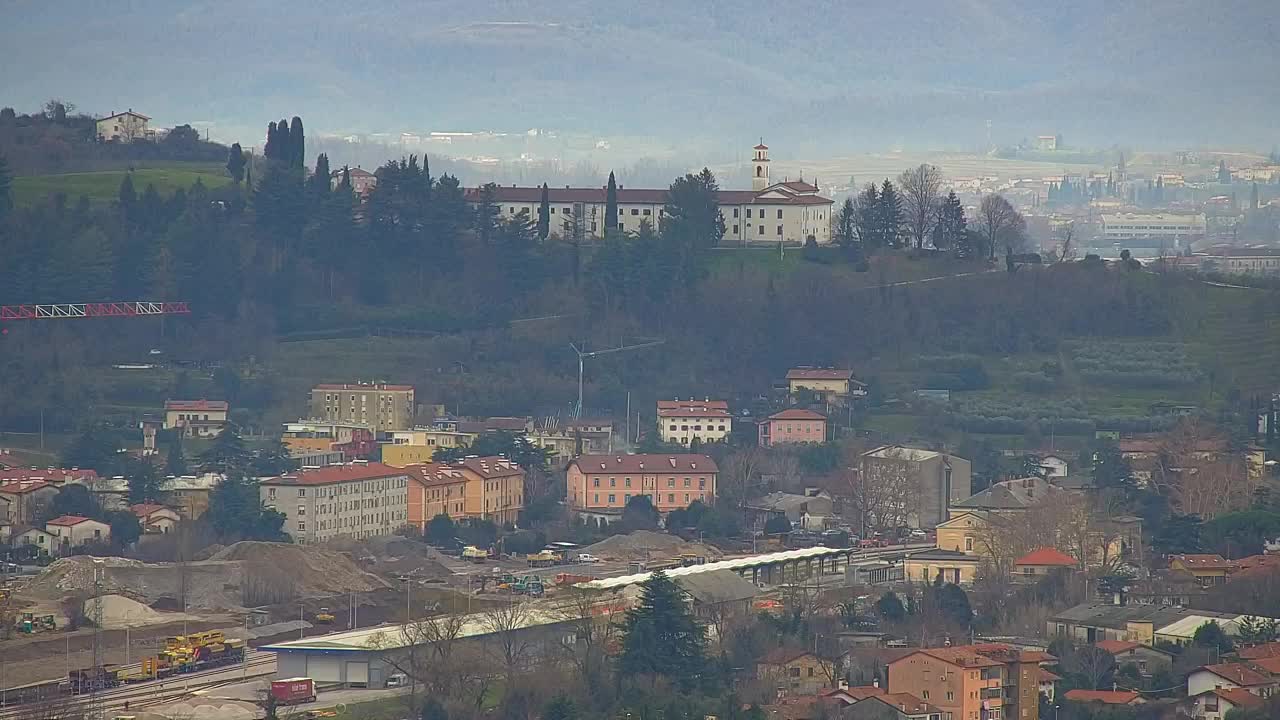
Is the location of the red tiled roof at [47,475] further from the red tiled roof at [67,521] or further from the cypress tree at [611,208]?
the cypress tree at [611,208]

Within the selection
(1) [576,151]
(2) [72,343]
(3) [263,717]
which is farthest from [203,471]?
(1) [576,151]

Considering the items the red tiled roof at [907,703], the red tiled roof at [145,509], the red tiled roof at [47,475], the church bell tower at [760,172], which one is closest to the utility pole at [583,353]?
the church bell tower at [760,172]

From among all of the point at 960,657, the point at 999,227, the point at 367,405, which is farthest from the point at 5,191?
the point at 960,657

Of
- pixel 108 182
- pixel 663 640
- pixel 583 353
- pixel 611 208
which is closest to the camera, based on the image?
pixel 663 640

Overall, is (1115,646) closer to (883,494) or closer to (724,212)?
(883,494)

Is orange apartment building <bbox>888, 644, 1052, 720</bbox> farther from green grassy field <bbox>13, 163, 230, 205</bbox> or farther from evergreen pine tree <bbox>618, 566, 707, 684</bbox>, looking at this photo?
green grassy field <bbox>13, 163, 230, 205</bbox>
